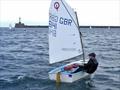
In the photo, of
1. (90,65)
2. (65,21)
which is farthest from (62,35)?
(90,65)

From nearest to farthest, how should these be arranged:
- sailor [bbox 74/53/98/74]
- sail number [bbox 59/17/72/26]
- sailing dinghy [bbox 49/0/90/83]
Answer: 1. sailor [bbox 74/53/98/74]
2. sailing dinghy [bbox 49/0/90/83]
3. sail number [bbox 59/17/72/26]

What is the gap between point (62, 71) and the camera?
22.1 m

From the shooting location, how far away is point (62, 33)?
23109mm

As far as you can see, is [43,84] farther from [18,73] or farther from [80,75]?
[18,73]

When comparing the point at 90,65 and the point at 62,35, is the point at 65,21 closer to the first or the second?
the point at 62,35

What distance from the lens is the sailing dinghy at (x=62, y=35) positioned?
73.6ft

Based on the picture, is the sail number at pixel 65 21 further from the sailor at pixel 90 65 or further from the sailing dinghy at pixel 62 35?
the sailor at pixel 90 65

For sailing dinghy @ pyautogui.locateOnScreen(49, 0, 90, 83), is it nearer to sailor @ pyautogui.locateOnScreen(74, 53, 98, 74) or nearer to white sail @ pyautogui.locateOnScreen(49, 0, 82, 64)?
white sail @ pyautogui.locateOnScreen(49, 0, 82, 64)

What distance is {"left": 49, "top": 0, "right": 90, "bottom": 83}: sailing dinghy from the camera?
73.6ft

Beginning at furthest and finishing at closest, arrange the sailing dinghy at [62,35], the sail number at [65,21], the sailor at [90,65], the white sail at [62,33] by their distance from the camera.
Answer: the sail number at [65,21] → the white sail at [62,33] → the sailing dinghy at [62,35] → the sailor at [90,65]

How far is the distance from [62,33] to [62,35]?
5.2 inches

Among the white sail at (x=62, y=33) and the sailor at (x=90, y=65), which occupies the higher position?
the white sail at (x=62, y=33)

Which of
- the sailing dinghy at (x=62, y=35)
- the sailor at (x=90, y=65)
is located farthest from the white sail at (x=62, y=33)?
the sailor at (x=90, y=65)

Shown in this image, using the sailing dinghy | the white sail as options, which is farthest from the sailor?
the white sail
